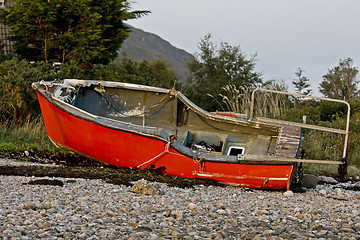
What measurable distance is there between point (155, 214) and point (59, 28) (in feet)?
45.7

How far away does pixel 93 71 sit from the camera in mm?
16984

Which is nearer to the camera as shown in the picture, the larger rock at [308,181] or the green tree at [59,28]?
the larger rock at [308,181]

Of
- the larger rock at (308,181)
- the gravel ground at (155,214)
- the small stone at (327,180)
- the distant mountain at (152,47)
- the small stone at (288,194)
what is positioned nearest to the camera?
the gravel ground at (155,214)

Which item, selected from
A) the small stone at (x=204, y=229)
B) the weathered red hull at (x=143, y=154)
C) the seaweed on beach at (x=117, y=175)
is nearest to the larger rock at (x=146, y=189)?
the seaweed on beach at (x=117, y=175)

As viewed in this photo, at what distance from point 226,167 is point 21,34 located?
12.0 meters

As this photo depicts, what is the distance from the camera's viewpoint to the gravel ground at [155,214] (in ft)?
11.8

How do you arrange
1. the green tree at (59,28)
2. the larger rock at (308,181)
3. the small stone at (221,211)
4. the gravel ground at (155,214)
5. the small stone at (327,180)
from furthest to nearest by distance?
1. the green tree at (59,28)
2. the small stone at (327,180)
3. the larger rock at (308,181)
4. the small stone at (221,211)
5. the gravel ground at (155,214)

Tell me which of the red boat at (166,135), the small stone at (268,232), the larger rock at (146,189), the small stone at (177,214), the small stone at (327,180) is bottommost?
the small stone at (327,180)

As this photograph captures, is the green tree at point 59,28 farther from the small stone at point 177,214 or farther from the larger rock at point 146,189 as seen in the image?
the small stone at point 177,214

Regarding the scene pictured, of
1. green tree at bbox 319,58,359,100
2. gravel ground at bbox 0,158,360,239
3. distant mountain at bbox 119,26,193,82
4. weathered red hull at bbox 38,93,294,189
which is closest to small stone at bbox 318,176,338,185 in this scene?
weathered red hull at bbox 38,93,294,189

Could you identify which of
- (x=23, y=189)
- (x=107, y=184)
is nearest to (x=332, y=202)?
(x=107, y=184)

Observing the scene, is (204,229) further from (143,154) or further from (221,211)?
(143,154)

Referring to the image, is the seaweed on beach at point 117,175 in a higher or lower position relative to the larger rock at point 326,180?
higher

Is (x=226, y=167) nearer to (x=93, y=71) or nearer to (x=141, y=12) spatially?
(x=93, y=71)
